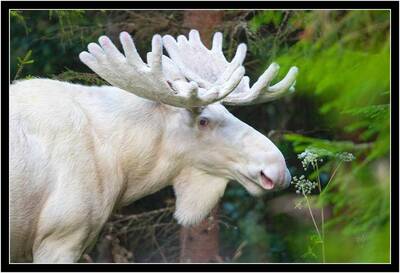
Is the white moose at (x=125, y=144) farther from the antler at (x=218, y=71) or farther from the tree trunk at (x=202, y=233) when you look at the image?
the tree trunk at (x=202, y=233)

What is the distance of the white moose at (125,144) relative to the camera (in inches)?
201

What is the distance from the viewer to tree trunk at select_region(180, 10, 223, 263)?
866 cm

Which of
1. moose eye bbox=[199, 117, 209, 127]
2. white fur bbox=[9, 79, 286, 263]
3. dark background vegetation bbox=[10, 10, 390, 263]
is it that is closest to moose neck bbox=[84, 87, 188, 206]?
white fur bbox=[9, 79, 286, 263]

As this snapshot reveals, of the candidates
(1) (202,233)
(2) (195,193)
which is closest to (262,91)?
(2) (195,193)

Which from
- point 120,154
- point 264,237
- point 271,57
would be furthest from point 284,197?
point 120,154

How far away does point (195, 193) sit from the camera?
5.56 meters

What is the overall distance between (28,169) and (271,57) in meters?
Result: 3.76

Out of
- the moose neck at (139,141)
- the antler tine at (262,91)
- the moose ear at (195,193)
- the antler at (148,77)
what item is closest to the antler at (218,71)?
the antler tine at (262,91)

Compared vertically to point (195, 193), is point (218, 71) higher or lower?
higher

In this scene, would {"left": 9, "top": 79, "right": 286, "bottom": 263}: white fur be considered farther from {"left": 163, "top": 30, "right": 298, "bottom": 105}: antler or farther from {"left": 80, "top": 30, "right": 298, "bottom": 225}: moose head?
{"left": 163, "top": 30, "right": 298, "bottom": 105}: antler

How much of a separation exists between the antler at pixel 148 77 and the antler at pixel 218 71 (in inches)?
6.4

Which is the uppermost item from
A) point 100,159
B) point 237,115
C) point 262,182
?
point 100,159

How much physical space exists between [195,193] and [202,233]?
3.29 meters

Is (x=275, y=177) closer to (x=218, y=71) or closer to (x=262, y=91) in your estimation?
(x=262, y=91)
